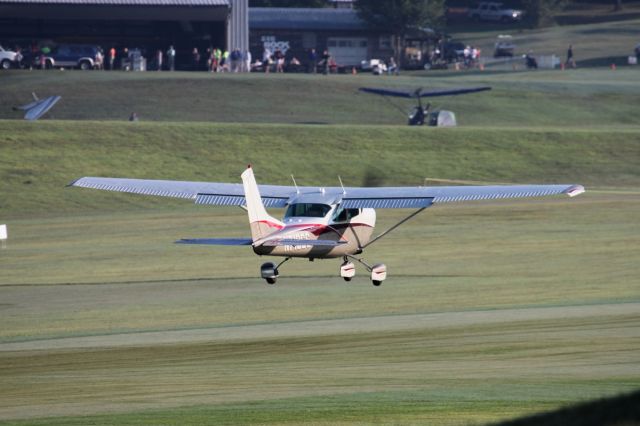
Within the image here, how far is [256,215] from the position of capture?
2898 cm

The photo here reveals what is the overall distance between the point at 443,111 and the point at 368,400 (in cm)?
5984

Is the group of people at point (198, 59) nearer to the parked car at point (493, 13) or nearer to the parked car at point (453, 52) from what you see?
the parked car at point (453, 52)

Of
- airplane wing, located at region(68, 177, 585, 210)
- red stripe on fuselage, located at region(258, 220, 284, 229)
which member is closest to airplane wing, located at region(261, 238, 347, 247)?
red stripe on fuselage, located at region(258, 220, 284, 229)

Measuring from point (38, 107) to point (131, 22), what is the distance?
33325mm

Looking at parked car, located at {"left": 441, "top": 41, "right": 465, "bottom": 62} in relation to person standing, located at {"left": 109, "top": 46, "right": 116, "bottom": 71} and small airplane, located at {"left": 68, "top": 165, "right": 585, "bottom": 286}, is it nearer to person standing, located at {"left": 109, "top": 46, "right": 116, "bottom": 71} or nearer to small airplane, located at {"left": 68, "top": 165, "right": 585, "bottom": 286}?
person standing, located at {"left": 109, "top": 46, "right": 116, "bottom": 71}

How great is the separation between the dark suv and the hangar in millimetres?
4254

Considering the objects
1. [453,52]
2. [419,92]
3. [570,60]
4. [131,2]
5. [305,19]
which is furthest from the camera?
[305,19]

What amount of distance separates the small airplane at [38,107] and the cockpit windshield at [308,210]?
50.2 metres

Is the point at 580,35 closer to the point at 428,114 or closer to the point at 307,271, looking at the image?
the point at 428,114

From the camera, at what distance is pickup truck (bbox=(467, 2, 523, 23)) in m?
156

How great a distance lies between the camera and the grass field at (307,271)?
84.3 feet

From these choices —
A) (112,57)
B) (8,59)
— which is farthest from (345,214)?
A: (8,59)

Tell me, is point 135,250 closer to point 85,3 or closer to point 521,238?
point 521,238

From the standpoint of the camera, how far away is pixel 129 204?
6369 centimetres
